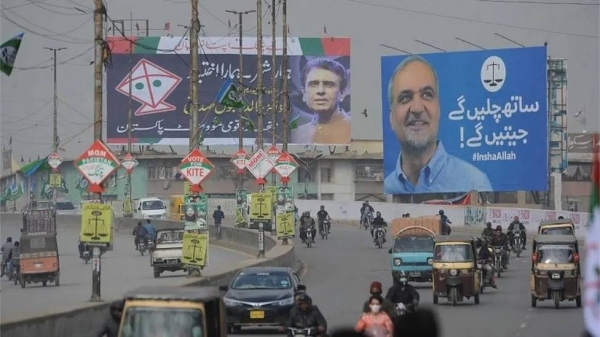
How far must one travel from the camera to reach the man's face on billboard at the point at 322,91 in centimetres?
10550

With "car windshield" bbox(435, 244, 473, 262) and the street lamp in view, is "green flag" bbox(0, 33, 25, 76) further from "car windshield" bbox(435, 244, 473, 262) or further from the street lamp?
the street lamp

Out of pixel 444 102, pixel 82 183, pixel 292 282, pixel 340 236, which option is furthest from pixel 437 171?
pixel 292 282

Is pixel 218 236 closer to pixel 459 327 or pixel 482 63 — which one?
pixel 482 63

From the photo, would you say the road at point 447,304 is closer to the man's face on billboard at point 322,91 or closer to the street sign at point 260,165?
the street sign at point 260,165

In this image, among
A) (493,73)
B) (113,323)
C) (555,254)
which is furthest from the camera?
(493,73)

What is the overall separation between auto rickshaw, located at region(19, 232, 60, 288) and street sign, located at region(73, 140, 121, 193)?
15619mm

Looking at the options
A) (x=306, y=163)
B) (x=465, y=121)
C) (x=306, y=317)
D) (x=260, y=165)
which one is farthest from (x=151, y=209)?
(x=306, y=317)

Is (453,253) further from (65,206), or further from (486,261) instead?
(65,206)

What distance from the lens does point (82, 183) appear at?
110938 millimetres

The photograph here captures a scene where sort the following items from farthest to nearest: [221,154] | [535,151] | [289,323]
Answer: [221,154], [535,151], [289,323]

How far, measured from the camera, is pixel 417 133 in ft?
270

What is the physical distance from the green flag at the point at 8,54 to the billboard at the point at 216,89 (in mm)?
77797

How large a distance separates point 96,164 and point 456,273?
9.73 m

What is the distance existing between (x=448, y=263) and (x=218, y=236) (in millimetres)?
32295
